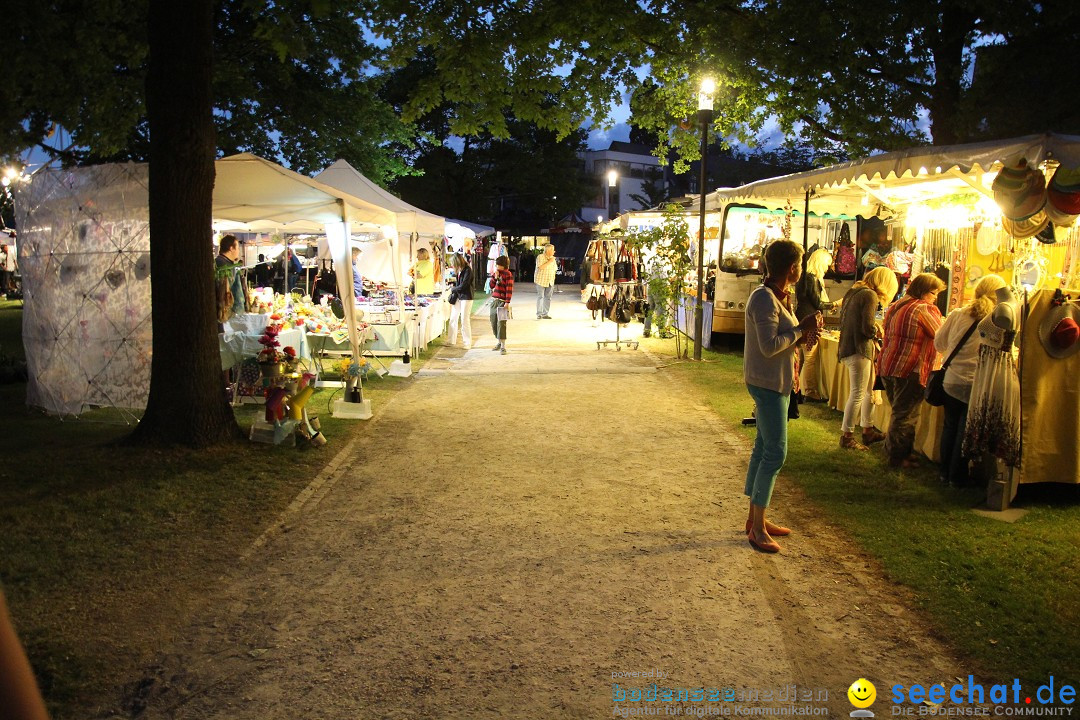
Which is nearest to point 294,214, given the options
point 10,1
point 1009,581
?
point 10,1

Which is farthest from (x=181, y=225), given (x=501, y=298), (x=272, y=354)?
(x=501, y=298)

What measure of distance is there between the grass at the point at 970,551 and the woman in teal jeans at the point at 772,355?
2.94ft

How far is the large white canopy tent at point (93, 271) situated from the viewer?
26.6 feet

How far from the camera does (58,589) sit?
4027mm

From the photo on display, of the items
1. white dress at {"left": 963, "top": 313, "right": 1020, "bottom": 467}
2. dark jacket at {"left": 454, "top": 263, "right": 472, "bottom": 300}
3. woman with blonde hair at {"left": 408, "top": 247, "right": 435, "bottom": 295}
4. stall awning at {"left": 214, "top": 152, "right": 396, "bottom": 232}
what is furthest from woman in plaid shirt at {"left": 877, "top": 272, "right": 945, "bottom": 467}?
woman with blonde hair at {"left": 408, "top": 247, "right": 435, "bottom": 295}

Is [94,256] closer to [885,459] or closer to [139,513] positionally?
[139,513]

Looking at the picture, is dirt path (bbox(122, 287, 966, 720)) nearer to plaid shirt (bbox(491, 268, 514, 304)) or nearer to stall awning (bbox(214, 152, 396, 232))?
stall awning (bbox(214, 152, 396, 232))

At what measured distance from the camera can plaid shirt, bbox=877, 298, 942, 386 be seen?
6418mm

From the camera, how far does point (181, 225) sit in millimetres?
6719

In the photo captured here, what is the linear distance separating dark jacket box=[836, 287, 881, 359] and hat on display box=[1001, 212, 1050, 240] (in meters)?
1.26

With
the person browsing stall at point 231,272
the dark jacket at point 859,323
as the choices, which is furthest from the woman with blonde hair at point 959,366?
the person browsing stall at point 231,272

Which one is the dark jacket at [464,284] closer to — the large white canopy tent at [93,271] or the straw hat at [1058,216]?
the large white canopy tent at [93,271]

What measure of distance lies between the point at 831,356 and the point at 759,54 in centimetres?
605

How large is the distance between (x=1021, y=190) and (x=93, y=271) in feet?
30.2
